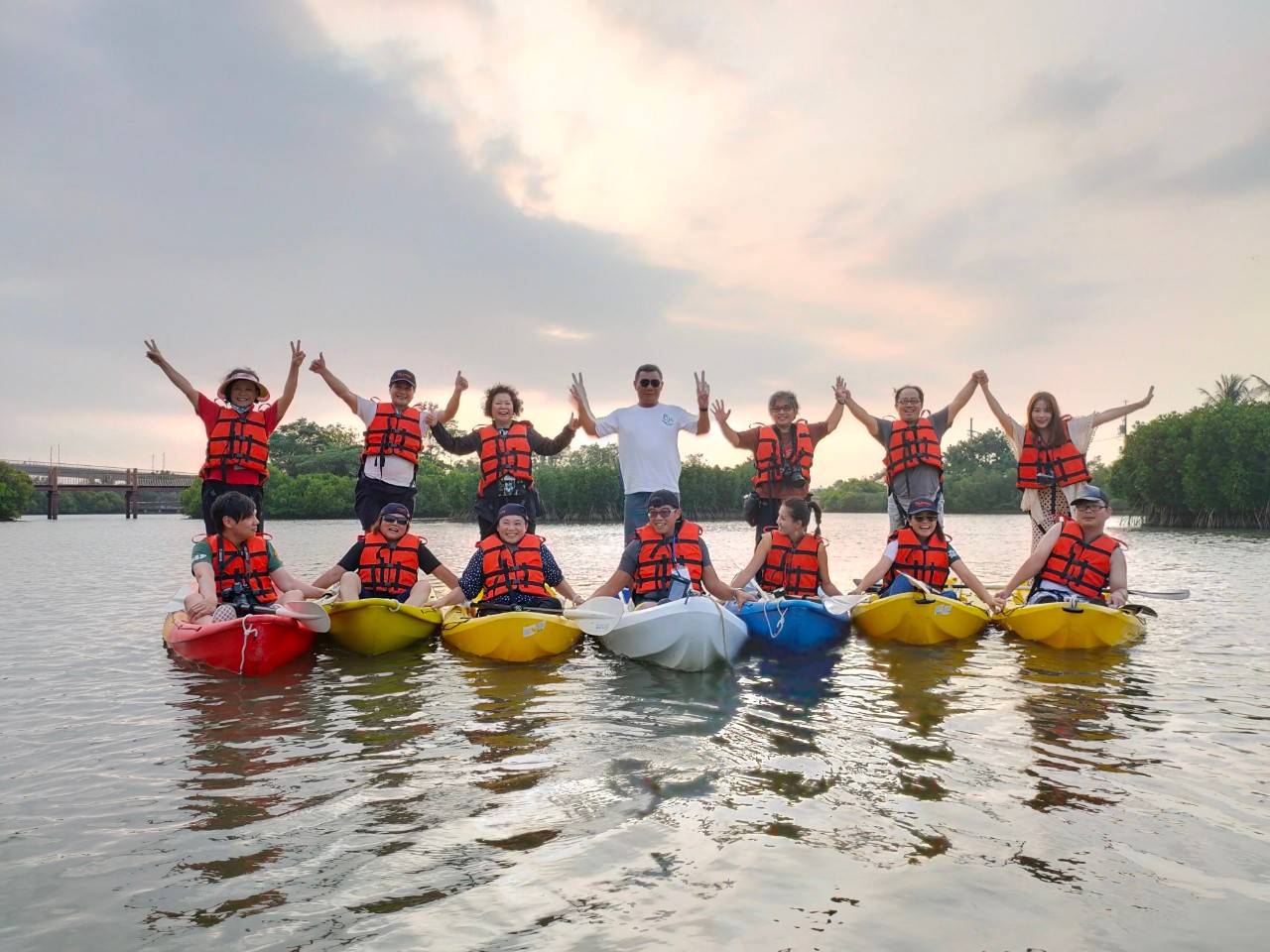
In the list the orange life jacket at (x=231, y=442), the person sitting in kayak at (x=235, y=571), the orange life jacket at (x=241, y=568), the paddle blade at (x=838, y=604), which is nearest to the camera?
the person sitting in kayak at (x=235, y=571)

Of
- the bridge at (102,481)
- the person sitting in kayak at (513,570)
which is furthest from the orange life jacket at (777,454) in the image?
the bridge at (102,481)

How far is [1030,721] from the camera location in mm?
5352

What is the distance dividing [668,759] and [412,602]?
4200 millimetres

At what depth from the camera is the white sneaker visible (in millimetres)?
7168

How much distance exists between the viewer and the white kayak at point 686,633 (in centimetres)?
658

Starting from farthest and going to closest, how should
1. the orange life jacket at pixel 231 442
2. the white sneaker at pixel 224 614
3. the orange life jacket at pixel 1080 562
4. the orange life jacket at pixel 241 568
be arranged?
the orange life jacket at pixel 231 442
the orange life jacket at pixel 1080 562
the orange life jacket at pixel 241 568
the white sneaker at pixel 224 614

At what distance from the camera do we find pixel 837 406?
30.3ft

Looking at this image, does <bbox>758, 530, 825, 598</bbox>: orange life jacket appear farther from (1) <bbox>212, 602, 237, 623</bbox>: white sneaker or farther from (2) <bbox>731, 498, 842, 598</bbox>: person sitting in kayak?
(1) <bbox>212, 602, 237, 623</bbox>: white sneaker

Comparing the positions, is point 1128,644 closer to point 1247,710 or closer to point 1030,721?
point 1247,710

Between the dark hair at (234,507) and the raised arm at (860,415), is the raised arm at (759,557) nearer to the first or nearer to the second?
the raised arm at (860,415)

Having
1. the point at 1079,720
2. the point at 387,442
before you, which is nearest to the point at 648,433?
the point at 387,442

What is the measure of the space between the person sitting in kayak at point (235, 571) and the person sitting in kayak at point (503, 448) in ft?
6.48

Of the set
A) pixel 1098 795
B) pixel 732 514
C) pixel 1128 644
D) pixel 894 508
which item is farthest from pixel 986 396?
pixel 732 514

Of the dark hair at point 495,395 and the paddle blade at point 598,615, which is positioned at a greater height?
the dark hair at point 495,395
